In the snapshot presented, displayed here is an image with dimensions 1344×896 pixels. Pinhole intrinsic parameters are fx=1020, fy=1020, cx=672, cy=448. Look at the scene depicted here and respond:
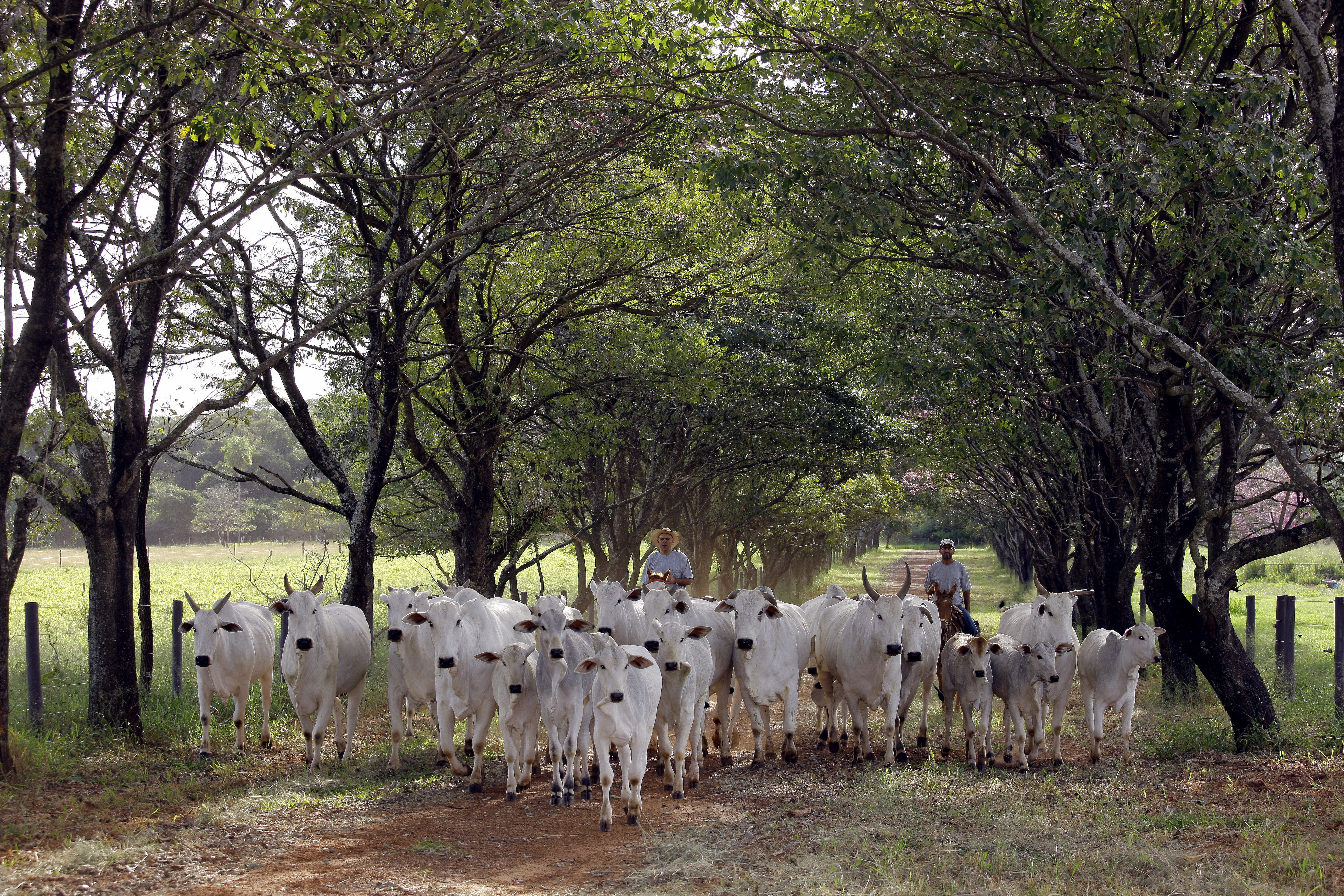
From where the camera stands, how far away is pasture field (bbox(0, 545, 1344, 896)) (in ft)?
19.8

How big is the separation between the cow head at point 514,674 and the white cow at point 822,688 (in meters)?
3.39

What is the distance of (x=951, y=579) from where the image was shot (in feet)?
38.7

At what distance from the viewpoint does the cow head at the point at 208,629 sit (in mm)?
9758

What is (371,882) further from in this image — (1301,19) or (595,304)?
(595,304)

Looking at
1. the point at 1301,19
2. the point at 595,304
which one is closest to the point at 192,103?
the point at 595,304

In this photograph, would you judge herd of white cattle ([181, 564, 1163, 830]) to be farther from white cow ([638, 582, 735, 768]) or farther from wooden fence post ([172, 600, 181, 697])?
wooden fence post ([172, 600, 181, 697])

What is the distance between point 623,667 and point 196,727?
563 centimetres

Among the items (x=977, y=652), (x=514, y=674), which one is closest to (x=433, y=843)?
(x=514, y=674)

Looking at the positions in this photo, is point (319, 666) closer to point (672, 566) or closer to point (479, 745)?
point (479, 745)

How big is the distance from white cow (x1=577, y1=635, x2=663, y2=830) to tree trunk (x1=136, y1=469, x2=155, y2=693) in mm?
5902

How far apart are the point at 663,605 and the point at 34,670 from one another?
6378mm

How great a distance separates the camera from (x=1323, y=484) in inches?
440

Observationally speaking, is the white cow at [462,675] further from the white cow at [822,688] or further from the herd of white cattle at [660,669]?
the white cow at [822,688]

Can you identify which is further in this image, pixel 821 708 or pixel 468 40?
pixel 821 708
